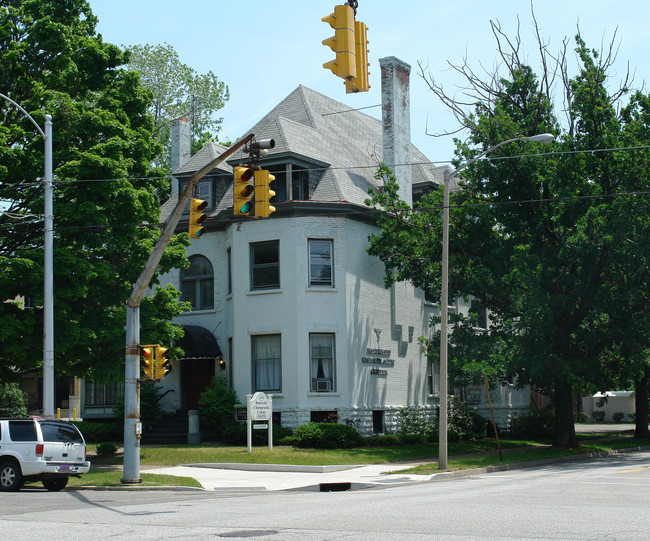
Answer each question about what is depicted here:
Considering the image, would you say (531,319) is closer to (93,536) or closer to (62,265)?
(62,265)

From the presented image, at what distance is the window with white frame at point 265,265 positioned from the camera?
31.8 meters

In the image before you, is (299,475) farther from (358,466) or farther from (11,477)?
(11,477)

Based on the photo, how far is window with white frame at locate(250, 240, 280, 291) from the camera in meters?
31.8

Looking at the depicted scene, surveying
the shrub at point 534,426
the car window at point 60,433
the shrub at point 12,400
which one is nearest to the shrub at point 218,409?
the car window at point 60,433

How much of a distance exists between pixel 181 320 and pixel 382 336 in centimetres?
843

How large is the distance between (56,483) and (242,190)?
379 inches

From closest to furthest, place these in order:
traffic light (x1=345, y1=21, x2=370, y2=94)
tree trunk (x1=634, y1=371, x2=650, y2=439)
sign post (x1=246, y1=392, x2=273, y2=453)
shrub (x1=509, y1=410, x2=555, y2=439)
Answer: traffic light (x1=345, y1=21, x2=370, y2=94) → sign post (x1=246, y1=392, x2=273, y2=453) → tree trunk (x1=634, y1=371, x2=650, y2=439) → shrub (x1=509, y1=410, x2=555, y2=439)

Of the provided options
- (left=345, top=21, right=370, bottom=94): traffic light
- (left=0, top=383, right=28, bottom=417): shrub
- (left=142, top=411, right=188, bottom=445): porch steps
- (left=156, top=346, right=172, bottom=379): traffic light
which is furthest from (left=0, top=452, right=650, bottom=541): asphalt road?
(left=0, top=383, right=28, bottom=417): shrub

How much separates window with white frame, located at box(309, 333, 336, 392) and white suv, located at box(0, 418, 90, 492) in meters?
12.5

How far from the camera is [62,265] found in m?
23.0

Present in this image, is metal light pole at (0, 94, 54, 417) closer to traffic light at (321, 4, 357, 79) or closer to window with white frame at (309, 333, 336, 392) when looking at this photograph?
window with white frame at (309, 333, 336, 392)

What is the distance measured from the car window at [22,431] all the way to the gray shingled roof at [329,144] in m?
15.0

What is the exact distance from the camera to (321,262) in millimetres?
31688

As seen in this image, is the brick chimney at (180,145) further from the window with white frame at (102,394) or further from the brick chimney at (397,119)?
the brick chimney at (397,119)
